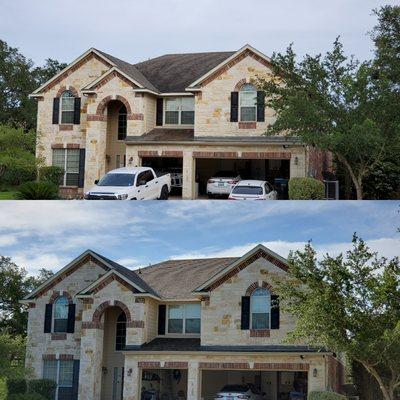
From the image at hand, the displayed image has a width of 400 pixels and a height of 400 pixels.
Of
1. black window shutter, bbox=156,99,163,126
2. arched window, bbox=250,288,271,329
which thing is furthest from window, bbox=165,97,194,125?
arched window, bbox=250,288,271,329

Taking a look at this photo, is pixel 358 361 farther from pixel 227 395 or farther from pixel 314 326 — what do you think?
pixel 227 395

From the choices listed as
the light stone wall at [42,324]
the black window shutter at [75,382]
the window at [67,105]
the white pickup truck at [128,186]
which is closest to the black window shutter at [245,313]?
the light stone wall at [42,324]

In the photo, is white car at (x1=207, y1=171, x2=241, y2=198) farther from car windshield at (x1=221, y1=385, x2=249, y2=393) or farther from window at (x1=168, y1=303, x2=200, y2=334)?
car windshield at (x1=221, y1=385, x2=249, y2=393)

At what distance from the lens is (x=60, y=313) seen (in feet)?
50.9

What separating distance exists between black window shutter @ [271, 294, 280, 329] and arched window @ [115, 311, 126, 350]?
228 centimetres

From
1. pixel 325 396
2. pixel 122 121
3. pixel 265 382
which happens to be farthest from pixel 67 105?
pixel 325 396

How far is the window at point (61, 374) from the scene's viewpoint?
15.1m

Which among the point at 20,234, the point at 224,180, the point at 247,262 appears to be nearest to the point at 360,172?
the point at 224,180

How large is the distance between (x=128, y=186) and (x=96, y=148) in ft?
14.1

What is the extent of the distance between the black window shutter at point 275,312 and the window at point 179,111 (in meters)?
6.23

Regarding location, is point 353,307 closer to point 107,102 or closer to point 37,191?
point 37,191

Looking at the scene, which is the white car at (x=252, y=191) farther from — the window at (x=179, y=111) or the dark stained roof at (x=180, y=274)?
the window at (x=179, y=111)

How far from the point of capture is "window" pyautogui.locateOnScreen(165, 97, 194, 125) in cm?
Answer: 2070

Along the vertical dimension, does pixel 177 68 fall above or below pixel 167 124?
above
